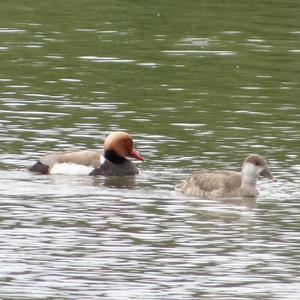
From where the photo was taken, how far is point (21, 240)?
1634 centimetres

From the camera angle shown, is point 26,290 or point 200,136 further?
point 200,136

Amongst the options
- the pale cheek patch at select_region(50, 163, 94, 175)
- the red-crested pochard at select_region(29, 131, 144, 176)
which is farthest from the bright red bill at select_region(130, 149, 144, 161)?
the pale cheek patch at select_region(50, 163, 94, 175)

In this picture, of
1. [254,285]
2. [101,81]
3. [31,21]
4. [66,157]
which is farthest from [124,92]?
[254,285]

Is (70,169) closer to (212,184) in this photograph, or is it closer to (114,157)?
(114,157)

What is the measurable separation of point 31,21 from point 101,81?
Result: 22.8ft

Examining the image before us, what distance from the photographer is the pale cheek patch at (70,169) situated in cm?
2098

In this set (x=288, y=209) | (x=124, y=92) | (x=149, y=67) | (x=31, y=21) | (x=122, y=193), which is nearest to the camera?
(x=288, y=209)

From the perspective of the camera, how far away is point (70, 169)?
69.6 feet

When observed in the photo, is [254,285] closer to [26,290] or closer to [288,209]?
[26,290]

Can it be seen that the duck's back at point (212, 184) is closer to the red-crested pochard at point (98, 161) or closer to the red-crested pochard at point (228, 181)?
the red-crested pochard at point (228, 181)

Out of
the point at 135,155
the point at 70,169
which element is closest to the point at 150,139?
the point at 135,155

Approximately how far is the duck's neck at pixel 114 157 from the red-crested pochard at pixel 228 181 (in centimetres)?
202

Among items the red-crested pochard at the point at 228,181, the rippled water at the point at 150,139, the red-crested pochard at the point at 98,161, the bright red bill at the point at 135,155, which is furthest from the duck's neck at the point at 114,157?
the red-crested pochard at the point at 228,181

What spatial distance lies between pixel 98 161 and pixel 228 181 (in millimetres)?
2390
